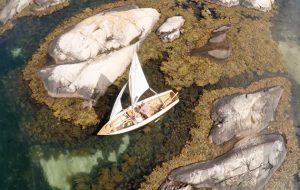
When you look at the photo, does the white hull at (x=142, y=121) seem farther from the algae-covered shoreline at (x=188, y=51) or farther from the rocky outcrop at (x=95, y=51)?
the rocky outcrop at (x=95, y=51)

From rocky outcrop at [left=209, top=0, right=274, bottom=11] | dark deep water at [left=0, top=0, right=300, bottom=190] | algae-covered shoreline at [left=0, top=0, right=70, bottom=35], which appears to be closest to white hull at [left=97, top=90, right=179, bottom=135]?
dark deep water at [left=0, top=0, right=300, bottom=190]

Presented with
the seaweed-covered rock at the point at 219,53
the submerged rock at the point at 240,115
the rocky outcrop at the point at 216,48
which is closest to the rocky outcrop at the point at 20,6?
the rocky outcrop at the point at 216,48

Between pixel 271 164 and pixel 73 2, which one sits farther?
pixel 73 2

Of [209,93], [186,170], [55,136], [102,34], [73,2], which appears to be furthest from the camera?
[73,2]

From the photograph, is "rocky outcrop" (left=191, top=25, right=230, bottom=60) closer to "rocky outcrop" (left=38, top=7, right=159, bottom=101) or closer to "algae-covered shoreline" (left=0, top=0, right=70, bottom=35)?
"rocky outcrop" (left=38, top=7, right=159, bottom=101)

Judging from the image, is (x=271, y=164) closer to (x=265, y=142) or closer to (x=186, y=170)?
(x=265, y=142)

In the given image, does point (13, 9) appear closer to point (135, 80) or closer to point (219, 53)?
point (135, 80)

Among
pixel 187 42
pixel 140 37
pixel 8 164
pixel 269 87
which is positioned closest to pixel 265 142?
pixel 269 87
